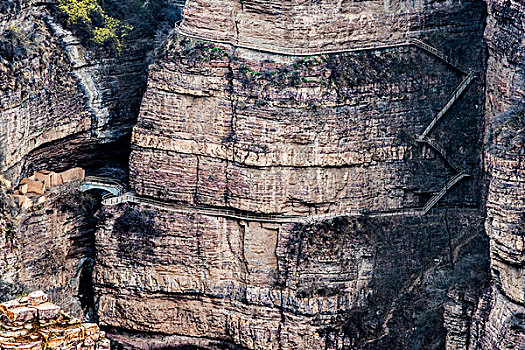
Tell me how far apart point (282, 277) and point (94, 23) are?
13413 millimetres

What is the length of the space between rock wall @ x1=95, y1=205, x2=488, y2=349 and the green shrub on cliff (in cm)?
732

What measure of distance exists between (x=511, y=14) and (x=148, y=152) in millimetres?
15583

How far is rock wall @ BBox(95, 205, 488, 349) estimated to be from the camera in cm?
6119

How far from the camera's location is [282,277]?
204 feet

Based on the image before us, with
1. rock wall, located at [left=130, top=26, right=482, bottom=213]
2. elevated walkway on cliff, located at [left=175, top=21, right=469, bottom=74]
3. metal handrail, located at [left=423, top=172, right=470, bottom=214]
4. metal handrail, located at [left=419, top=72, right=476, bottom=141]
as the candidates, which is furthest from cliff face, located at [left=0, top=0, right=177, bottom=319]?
metal handrail, located at [left=423, top=172, right=470, bottom=214]

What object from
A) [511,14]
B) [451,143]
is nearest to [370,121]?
Answer: [451,143]

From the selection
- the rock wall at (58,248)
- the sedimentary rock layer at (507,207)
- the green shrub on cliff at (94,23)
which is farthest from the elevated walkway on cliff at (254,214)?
the sedimentary rock layer at (507,207)

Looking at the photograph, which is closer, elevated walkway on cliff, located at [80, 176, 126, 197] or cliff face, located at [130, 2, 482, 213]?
cliff face, located at [130, 2, 482, 213]

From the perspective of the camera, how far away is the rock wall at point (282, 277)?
201 ft

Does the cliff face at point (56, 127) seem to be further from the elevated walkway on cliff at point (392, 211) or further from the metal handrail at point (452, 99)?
the metal handrail at point (452, 99)

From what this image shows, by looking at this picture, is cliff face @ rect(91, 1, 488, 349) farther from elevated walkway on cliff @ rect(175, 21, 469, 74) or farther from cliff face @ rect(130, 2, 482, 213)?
elevated walkway on cliff @ rect(175, 21, 469, 74)

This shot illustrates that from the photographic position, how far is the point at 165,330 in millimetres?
64500

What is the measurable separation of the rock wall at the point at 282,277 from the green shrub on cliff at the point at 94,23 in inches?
288

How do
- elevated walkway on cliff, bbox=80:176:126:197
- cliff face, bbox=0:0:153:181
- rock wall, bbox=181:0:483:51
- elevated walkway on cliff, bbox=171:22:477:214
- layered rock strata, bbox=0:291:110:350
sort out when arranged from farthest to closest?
elevated walkway on cliff, bbox=80:176:126:197 → elevated walkway on cliff, bbox=171:22:477:214 → cliff face, bbox=0:0:153:181 → rock wall, bbox=181:0:483:51 → layered rock strata, bbox=0:291:110:350
